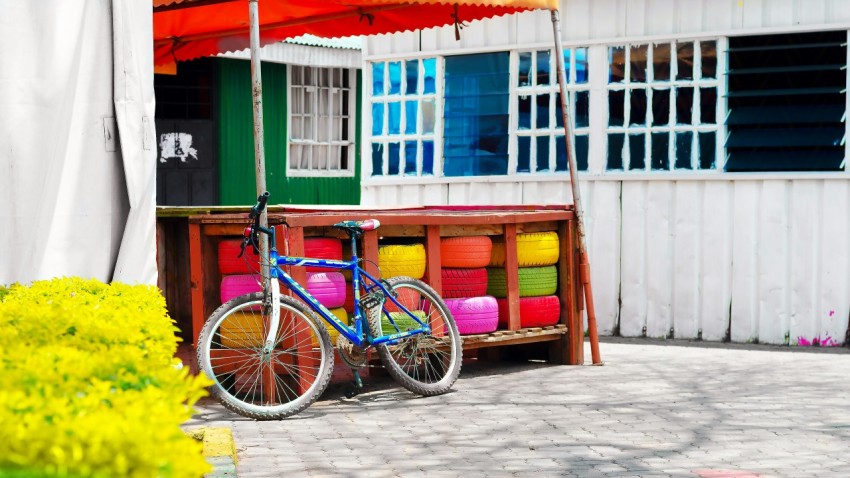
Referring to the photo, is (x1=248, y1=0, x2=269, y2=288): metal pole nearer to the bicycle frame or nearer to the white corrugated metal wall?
the bicycle frame

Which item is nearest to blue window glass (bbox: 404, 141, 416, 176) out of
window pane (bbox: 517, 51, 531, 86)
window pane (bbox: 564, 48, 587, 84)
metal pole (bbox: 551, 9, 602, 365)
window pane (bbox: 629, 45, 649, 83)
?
window pane (bbox: 517, 51, 531, 86)

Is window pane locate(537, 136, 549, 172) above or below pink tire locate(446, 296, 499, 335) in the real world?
above

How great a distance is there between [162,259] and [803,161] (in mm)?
5546

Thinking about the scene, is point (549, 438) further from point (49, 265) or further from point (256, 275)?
point (49, 265)

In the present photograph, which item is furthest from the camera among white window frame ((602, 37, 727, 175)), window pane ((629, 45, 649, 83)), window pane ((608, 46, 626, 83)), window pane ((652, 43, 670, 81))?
window pane ((608, 46, 626, 83))

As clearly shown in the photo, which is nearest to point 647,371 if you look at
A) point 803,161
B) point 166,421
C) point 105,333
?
point 803,161

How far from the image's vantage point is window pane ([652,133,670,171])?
11383mm

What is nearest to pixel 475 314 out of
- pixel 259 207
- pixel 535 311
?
pixel 535 311

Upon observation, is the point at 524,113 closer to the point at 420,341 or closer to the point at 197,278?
the point at 420,341

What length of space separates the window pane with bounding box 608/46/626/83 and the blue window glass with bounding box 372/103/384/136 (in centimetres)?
247

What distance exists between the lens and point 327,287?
7699 millimetres

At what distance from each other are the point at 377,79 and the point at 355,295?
5.58m

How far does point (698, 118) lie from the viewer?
11.2 metres

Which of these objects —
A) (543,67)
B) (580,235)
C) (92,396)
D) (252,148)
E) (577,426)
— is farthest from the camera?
(252,148)
